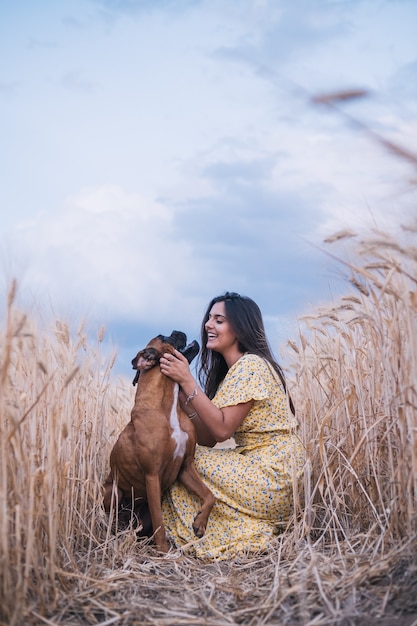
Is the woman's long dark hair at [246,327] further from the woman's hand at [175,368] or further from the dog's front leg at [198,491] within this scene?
the dog's front leg at [198,491]

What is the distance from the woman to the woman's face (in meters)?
0.23

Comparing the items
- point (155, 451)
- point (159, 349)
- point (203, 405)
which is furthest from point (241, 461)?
point (159, 349)

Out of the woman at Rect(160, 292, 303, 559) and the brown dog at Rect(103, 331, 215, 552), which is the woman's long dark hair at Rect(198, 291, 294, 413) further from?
the brown dog at Rect(103, 331, 215, 552)

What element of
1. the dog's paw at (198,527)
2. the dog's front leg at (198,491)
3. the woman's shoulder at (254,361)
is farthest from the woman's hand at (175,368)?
the dog's paw at (198,527)

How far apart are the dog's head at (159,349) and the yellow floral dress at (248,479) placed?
0.33 metres

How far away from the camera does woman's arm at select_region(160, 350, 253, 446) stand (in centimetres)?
392

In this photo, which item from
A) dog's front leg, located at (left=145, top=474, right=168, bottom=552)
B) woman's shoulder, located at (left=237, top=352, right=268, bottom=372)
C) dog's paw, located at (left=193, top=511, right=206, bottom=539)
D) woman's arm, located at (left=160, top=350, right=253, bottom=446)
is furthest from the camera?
woman's shoulder, located at (left=237, top=352, right=268, bottom=372)

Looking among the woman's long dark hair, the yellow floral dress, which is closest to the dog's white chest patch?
the yellow floral dress

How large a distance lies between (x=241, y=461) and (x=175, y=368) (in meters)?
0.70

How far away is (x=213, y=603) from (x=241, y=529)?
3.79ft

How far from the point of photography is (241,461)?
4023 millimetres

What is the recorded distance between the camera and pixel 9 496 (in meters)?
2.54

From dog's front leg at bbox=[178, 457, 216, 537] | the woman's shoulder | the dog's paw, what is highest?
the woman's shoulder

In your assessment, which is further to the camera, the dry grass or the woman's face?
the woman's face
